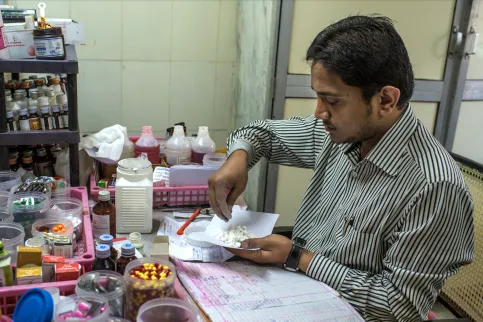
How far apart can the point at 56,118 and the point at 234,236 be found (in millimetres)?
736

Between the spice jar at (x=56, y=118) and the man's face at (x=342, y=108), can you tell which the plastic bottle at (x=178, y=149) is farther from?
the man's face at (x=342, y=108)

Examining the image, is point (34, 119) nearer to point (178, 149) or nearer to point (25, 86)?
point (25, 86)

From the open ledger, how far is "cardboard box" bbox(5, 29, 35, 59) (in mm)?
825

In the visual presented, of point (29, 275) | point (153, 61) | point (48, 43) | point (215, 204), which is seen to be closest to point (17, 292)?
point (29, 275)

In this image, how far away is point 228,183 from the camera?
57.0 inches

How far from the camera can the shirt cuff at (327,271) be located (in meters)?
1.21

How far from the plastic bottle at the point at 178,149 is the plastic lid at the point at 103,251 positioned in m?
0.84

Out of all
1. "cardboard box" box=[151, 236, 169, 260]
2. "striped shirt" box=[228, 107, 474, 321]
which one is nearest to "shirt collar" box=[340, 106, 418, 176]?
"striped shirt" box=[228, 107, 474, 321]

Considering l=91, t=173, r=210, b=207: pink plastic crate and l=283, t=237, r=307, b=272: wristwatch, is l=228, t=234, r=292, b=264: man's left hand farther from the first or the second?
l=91, t=173, r=210, b=207: pink plastic crate

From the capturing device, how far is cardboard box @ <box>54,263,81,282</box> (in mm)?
1036

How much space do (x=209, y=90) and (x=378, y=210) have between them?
1552 mm

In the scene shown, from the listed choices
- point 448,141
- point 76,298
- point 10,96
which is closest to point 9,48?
point 10,96

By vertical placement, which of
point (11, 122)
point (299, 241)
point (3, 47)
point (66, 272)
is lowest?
point (299, 241)

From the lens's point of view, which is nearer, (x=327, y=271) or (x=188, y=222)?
(x=327, y=271)
